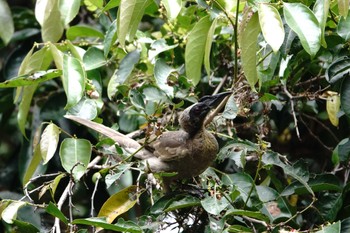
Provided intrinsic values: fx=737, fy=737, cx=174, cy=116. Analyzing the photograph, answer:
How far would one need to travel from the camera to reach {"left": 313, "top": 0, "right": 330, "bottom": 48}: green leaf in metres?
1.84

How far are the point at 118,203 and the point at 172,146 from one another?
30 centimetres

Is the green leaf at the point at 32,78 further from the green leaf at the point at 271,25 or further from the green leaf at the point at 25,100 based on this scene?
the green leaf at the point at 271,25

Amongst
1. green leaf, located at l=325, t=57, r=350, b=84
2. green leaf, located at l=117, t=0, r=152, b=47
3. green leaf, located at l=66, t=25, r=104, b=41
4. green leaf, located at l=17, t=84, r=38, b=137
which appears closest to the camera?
green leaf, located at l=117, t=0, r=152, b=47

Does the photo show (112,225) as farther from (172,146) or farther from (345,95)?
(345,95)

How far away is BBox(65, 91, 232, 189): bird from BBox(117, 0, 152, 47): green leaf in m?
0.41

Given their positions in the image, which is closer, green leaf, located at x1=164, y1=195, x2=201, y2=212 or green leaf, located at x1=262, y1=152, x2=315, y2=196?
green leaf, located at x1=164, y1=195, x2=201, y2=212

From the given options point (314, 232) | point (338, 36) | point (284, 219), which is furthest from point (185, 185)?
point (338, 36)

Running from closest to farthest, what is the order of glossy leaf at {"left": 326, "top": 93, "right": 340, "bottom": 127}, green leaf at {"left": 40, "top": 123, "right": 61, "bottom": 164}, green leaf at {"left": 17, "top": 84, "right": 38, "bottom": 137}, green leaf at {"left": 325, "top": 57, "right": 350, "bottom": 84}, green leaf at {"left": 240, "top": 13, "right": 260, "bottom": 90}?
green leaf at {"left": 240, "top": 13, "right": 260, "bottom": 90}
green leaf at {"left": 40, "top": 123, "right": 61, "bottom": 164}
green leaf at {"left": 325, "top": 57, "right": 350, "bottom": 84}
green leaf at {"left": 17, "top": 84, "right": 38, "bottom": 137}
glossy leaf at {"left": 326, "top": 93, "right": 340, "bottom": 127}

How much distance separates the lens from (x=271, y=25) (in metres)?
1.71

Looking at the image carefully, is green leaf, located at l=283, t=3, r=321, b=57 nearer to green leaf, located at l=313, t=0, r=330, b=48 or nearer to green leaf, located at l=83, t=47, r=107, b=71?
green leaf, located at l=313, t=0, r=330, b=48

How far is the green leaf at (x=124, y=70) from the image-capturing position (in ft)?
8.25

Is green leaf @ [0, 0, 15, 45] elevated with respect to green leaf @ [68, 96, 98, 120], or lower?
lower

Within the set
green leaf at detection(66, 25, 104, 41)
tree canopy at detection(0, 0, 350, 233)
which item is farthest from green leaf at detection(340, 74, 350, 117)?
green leaf at detection(66, 25, 104, 41)

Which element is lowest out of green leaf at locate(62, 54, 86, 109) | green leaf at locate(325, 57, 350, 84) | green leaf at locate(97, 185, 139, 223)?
green leaf at locate(97, 185, 139, 223)
